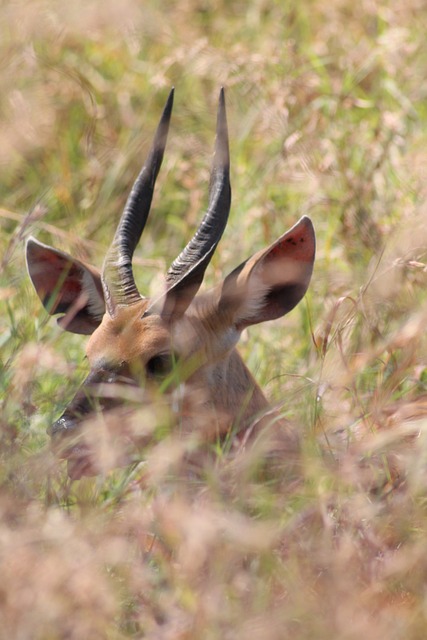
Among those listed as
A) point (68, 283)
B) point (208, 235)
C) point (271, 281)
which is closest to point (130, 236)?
point (208, 235)

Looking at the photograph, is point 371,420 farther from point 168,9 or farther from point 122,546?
point 168,9

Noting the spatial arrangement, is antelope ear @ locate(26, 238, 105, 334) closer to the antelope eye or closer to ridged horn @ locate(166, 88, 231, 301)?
ridged horn @ locate(166, 88, 231, 301)

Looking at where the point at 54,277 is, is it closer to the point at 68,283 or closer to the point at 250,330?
the point at 68,283

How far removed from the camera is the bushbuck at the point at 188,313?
16.5ft

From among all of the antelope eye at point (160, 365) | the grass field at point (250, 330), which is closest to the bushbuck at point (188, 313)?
the antelope eye at point (160, 365)

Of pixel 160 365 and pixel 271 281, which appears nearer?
pixel 160 365

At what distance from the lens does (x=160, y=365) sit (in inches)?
201

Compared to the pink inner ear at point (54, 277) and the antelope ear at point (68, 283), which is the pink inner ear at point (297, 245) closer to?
the antelope ear at point (68, 283)

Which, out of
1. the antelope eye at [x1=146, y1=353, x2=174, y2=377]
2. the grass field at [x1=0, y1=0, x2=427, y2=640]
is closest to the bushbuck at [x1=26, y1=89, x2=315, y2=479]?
the antelope eye at [x1=146, y1=353, x2=174, y2=377]

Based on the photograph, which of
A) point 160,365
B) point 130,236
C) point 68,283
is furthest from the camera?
point 68,283

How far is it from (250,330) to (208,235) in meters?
1.81

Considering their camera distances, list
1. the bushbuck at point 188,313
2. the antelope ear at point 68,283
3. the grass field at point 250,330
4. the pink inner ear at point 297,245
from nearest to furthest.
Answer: the grass field at point 250,330 < the bushbuck at point 188,313 < the pink inner ear at point 297,245 < the antelope ear at point 68,283

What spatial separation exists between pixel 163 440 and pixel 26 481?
0.61m

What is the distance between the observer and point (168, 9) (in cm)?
964
